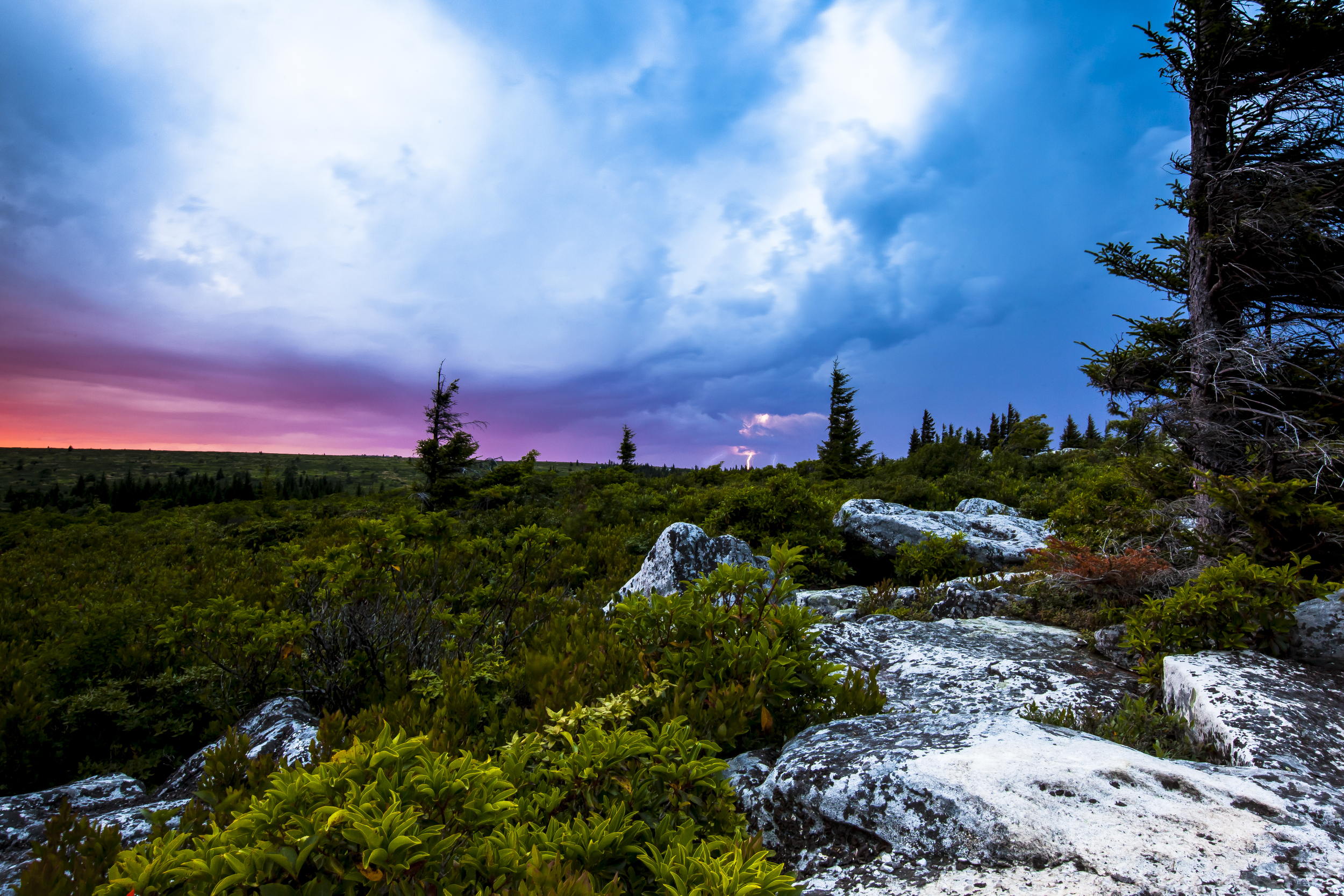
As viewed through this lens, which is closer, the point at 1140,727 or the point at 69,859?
the point at 69,859

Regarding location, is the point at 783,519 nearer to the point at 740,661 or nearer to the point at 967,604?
the point at 967,604

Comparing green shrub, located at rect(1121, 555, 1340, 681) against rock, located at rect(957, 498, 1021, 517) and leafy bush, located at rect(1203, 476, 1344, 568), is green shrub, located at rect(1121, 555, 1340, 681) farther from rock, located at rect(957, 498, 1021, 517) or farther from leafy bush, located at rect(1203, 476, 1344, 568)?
rock, located at rect(957, 498, 1021, 517)

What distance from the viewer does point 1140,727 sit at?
399cm

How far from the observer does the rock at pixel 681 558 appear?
7941 mm

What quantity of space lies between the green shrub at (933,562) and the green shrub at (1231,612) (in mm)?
4641

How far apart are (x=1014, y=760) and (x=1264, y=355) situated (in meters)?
7.51

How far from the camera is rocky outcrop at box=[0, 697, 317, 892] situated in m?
3.37

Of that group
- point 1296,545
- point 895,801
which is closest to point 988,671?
point 895,801

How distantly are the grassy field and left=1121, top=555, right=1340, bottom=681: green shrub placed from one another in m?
78.2

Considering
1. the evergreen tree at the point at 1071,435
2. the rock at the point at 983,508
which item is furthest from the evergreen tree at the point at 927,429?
the rock at the point at 983,508

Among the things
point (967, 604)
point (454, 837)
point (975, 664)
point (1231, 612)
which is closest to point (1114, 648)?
point (1231, 612)

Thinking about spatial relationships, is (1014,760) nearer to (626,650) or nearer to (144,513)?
(626,650)

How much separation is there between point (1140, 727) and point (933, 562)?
19.1 feet

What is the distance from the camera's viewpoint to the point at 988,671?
5.02 metres
